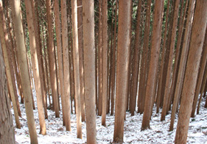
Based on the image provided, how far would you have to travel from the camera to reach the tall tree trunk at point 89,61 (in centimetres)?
388

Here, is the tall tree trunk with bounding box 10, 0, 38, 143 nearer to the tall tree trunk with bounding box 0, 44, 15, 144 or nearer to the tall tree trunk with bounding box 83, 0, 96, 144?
the tall tree trunk with bounding box 83, 0, 96, 144

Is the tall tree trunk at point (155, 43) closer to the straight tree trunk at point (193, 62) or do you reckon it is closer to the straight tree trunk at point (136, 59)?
the straight tree trunk at point (193, 62)

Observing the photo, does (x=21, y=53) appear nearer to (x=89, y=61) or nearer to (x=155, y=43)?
(x=89, y=61)

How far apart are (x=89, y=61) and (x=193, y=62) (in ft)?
7.98

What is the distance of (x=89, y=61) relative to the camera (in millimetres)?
4094

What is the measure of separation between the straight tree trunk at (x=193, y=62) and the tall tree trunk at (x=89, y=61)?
227 centimetres

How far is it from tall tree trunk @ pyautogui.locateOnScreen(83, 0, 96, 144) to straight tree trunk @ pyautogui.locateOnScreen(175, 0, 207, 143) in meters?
2.27

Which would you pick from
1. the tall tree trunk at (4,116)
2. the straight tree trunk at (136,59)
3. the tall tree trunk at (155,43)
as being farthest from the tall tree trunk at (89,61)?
the straight tree trunk at (136,59)

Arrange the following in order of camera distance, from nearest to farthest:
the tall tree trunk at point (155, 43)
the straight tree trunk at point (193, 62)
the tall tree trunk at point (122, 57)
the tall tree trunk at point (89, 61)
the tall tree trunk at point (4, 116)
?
the tall tree trunk at point (4, 116)
the straight tree trunk at point (193, 62)
the tall tree trunk at point (89, 61)
the tall tree trunk at point (122, 57)
the tall tree trunk at point (155, 43)

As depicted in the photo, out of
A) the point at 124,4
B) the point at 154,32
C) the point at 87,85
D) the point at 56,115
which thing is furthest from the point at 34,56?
the point at 56,115

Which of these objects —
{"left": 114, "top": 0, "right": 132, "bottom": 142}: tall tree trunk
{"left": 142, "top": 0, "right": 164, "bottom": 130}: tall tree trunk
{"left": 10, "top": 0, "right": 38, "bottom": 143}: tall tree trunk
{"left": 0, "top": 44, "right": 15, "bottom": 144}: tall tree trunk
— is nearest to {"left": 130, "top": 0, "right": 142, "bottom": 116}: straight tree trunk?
{"left": 142, "top": 0, "right": 164, "bottom": 130}: tall tree trunk

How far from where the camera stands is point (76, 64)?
6477 millimetres

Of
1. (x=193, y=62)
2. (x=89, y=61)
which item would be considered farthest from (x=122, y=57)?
(x=193, y=62)

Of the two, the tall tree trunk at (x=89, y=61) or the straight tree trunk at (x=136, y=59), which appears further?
the straight tree trunk at (x=136, y=59)
